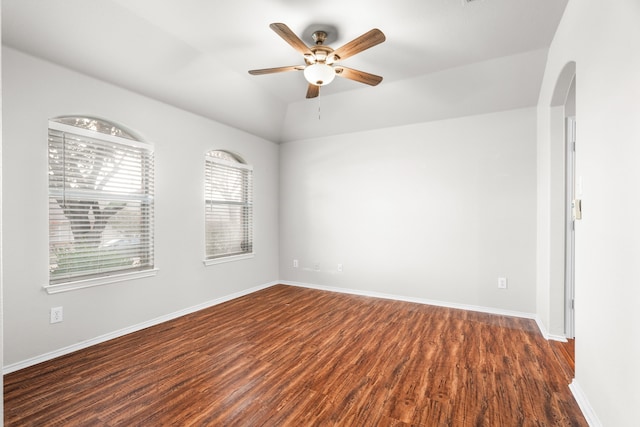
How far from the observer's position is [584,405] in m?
1.92

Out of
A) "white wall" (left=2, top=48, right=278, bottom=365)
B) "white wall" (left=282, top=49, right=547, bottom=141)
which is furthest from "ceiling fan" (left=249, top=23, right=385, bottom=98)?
"white wall" (left=2, top=48, right=278, bottom=365)

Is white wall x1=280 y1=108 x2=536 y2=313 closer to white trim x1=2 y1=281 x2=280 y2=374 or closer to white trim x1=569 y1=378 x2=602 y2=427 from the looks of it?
white trim x1=2 y1=281 x2=280 y2=374

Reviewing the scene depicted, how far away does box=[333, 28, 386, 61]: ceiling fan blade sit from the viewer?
2.21 metres

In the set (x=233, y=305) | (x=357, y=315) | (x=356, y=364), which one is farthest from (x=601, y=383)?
(x=233, y=305)

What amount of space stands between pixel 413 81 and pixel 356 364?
3.05m

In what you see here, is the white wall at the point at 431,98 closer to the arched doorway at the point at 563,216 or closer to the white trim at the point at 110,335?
the arched doorway at the point at 563,216

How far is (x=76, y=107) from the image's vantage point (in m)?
2.77

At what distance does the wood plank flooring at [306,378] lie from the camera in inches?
74.9

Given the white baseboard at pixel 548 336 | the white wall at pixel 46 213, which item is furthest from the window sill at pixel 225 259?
the white baseboard at pixel 548 336

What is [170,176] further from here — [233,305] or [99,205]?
[233,305]

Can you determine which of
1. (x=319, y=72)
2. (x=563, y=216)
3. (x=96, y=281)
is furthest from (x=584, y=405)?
(x=96, y=281)

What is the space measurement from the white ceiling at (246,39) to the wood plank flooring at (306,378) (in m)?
2.52

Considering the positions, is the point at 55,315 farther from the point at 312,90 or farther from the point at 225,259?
the point at 312,90

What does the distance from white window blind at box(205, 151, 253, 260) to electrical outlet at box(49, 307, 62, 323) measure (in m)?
1.61
